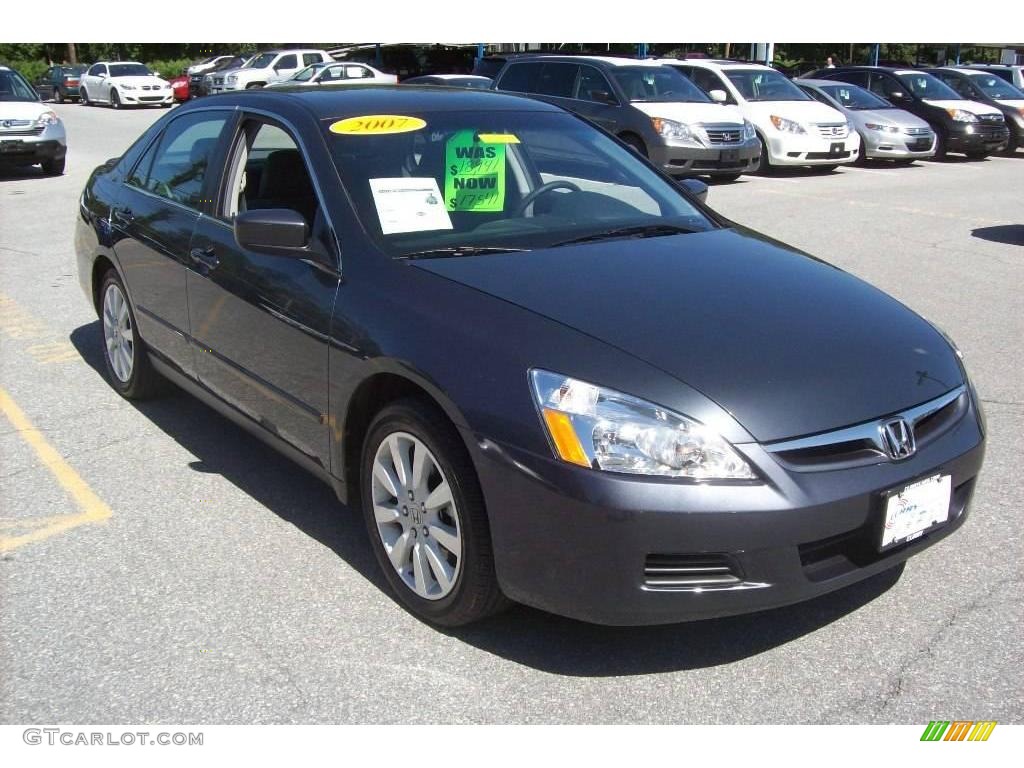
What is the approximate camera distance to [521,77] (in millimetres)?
15680

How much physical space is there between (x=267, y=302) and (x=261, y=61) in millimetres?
30733

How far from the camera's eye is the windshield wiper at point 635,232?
3930 millimetres

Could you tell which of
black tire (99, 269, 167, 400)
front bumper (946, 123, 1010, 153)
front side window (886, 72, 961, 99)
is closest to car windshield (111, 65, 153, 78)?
front side window (886, 72, 961, 99)

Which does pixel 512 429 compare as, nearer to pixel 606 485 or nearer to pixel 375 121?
pixel 606 485

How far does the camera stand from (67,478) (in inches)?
181

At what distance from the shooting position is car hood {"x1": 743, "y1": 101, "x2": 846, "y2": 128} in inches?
620

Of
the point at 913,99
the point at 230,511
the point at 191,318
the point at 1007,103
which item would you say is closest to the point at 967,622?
the point at 230,511

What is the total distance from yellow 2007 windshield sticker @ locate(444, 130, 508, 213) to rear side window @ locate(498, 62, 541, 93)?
11.6m

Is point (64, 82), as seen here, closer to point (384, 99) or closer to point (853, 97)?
point (853, 97)

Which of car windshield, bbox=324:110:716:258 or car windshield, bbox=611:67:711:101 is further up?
car windshield, bbox=324:110:716:258

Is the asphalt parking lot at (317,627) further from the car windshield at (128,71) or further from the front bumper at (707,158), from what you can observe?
the car windshield at (128,71)

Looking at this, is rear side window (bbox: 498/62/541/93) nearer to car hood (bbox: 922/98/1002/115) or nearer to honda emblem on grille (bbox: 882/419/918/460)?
car hood (bbox: 922/98/1002/115)

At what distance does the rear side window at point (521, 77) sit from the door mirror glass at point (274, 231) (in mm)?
12269

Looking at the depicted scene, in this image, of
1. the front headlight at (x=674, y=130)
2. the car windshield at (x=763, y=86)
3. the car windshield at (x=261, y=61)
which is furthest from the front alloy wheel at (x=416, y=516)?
the car windshield at (x=261, y=61)
